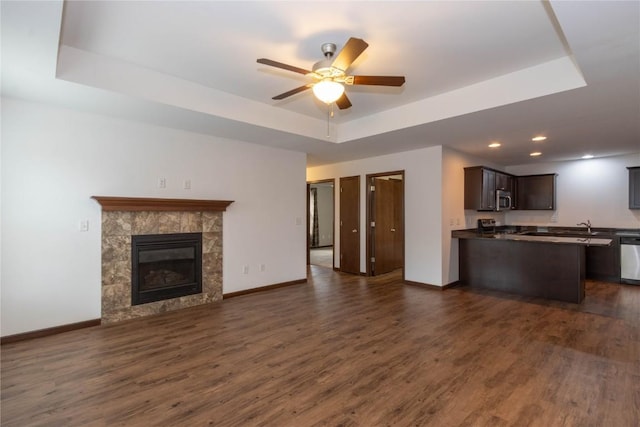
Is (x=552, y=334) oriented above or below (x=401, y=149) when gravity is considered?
below

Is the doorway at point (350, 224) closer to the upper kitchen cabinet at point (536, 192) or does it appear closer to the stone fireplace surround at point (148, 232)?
the stone fireplace surround at point (148, 232)

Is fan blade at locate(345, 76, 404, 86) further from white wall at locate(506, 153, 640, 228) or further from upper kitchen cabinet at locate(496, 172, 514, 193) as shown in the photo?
white wall at locate(506, 153, 640, 228)

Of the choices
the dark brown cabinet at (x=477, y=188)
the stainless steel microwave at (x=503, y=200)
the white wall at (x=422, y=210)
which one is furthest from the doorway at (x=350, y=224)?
the stainless steel microwave at (x=503, y=200)

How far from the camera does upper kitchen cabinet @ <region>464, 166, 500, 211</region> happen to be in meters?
5.90

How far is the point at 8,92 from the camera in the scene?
10.5 ft

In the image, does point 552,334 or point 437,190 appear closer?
point 552,334

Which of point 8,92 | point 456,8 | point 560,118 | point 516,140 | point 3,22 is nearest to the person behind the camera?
point 3,22

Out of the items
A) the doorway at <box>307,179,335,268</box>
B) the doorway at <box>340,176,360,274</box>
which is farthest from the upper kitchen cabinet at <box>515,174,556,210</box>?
the doorway at <box>307,179,335,268</box>

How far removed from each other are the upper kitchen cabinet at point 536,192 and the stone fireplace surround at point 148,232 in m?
6.62

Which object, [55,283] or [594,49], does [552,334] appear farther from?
[55,283]

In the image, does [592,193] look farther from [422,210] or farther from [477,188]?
[422,210]

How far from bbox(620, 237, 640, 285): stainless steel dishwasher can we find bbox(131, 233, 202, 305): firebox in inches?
292

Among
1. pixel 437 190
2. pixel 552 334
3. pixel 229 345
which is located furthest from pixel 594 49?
pixel 229 345

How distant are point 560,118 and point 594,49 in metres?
1.82
